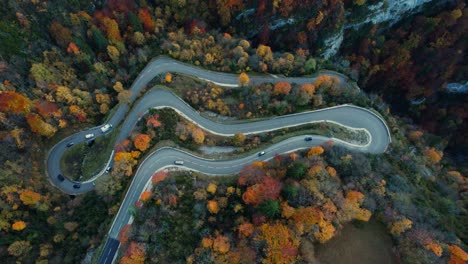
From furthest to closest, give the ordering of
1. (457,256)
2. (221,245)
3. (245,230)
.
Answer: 1. (245,230)
2. (457,256)
3. (221,245)

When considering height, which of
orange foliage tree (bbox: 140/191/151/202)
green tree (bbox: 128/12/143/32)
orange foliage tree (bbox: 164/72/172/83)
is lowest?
orange foliage tree (bbox: 140/191/151/202)

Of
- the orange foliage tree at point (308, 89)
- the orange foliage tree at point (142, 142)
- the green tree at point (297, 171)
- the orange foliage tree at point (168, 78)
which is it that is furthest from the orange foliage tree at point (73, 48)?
the green tree at point (297, 171)

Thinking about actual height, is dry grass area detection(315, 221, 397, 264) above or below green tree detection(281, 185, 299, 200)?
below

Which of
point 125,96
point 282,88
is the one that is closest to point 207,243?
point 125,96

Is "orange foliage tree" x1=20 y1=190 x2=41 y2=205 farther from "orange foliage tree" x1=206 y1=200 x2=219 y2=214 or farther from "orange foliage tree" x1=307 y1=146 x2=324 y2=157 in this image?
"orange foliage tree" x1=307 y1=146 x2=324 y2=157

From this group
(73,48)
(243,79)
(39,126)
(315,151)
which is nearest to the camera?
(39,126)

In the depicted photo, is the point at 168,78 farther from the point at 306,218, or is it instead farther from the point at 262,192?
the point at 306,218

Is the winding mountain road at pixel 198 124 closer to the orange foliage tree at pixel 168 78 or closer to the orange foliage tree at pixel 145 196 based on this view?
the orange foliage tree at pixel 168 78

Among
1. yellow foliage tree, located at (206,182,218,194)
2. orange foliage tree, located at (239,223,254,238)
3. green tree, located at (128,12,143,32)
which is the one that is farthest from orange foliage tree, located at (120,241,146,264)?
green tree, located at (128,12,143,32)
